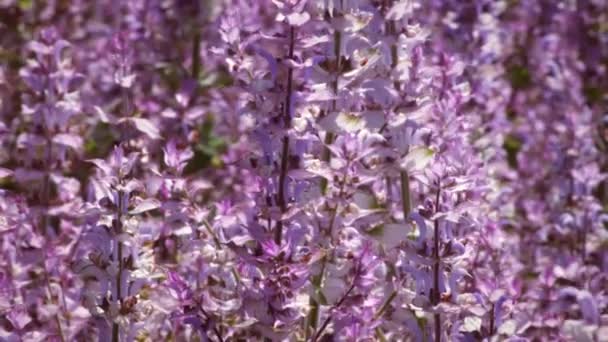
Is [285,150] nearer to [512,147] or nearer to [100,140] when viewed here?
[100,140]

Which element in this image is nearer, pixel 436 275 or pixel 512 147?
pixel 436 275

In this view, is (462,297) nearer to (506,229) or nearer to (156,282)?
(156,282)

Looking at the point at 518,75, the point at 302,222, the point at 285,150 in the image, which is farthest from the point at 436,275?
the point at 518,75

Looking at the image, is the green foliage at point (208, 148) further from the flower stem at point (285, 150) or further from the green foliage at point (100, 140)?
the flower stem at point (285, 150)

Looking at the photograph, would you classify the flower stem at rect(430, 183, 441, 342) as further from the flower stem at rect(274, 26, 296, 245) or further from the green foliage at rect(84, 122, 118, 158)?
the green foliage at rect(84, 122, 118, 158)

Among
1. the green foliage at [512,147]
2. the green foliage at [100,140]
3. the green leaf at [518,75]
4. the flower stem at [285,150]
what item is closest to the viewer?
the flower stem at [285,150]

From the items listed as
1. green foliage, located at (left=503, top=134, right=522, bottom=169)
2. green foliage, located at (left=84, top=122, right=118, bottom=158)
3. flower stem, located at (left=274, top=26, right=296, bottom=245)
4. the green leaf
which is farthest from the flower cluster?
the green leaf

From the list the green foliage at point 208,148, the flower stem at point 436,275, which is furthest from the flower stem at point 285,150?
the green foliage at point 208,148

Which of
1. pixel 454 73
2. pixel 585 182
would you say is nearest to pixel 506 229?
pixel 585 182

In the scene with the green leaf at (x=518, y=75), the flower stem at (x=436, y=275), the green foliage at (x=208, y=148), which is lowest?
the flower stem at (x=436, y=275)

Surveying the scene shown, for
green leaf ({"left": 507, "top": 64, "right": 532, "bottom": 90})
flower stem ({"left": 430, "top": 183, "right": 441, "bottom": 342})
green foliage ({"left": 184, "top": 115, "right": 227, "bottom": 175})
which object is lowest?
flower stem ({"left": 430, "top": 183, "right": 441, "bottom": 342})

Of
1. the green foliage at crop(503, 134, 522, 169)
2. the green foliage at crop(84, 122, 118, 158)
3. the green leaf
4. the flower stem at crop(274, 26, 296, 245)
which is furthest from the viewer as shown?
the green leaf
